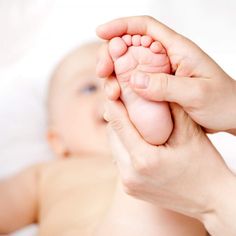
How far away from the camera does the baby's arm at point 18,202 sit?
1.36m

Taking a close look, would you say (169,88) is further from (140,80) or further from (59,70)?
(59,70)

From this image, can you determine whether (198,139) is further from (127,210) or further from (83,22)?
(83,22)

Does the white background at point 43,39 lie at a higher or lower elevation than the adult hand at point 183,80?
lower

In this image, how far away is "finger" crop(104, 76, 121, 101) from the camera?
0.81 meters

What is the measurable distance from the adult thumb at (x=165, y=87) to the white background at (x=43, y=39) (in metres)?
0.65

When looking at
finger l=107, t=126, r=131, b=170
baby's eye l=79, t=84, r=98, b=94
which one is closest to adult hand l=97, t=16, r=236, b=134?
finger l=107, t=126, r=131, b=170

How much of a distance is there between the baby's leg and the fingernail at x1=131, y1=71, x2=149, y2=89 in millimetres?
275

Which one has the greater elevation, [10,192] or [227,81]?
[227,81]

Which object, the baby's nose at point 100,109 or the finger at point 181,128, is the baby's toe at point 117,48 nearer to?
the finger at point 181,128

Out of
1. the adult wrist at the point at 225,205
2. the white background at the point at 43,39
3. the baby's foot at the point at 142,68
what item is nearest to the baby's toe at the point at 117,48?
the baby's foot at the point at 142,68

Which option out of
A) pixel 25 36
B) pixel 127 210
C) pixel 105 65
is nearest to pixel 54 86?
pixel 25 36

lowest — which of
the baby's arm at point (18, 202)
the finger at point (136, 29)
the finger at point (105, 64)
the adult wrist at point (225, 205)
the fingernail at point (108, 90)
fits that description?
the baby's arm at point (18, 202)

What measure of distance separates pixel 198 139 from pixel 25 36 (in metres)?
1.17

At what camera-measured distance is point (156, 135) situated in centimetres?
81
